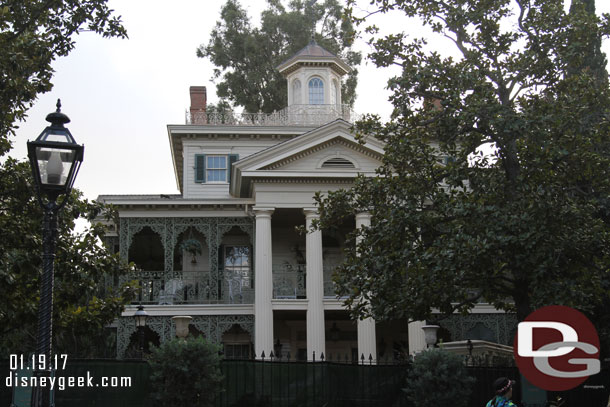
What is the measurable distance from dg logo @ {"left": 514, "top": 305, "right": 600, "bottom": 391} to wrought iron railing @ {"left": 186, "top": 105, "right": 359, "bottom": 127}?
21.3 m

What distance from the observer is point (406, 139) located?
18594mm

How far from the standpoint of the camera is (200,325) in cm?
3136

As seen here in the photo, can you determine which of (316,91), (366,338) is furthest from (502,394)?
(316,91)

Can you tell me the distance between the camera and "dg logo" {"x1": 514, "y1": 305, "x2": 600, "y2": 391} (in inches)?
623

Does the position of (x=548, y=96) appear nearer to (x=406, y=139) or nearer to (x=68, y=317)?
(x=406, y=139)

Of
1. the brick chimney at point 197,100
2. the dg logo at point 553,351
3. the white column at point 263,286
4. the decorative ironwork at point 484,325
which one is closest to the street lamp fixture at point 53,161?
the dg logo at point 553,351

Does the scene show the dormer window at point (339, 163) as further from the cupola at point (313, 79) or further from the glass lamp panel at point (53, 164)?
the glass lamp panel at point (53, 164)

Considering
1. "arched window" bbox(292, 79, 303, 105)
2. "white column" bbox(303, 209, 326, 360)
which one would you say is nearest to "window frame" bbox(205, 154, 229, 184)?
"arched window" bbox(292, 79, 303, 105)

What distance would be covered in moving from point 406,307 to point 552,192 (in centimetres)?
397

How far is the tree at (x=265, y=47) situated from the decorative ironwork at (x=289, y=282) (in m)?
18.8

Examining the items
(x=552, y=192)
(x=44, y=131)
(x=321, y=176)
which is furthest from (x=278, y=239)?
(x=44, y=131)

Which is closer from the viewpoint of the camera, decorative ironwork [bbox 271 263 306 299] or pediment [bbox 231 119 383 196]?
pediment [bbox 231 119 383 196]

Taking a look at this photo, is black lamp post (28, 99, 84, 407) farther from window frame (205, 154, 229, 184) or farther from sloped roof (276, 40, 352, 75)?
sloped roof (276, 40, 352, 75)

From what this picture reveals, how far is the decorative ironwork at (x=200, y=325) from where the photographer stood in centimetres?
3091
